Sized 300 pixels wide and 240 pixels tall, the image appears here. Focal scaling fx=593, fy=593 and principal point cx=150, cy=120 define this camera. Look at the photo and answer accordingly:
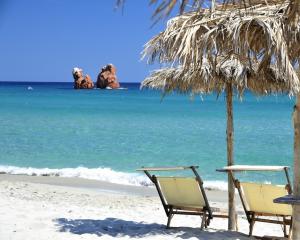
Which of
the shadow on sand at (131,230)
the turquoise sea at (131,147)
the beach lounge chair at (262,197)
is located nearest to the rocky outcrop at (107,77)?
the turquoise sea at (131,147)

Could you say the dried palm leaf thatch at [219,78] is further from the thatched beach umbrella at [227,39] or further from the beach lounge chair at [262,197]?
the thatched beach umbrella at [227,39]

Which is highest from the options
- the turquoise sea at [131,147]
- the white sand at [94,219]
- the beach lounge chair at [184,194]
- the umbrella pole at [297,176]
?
the umbrella pole at [297,176]

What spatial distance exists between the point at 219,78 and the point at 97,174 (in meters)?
7.61

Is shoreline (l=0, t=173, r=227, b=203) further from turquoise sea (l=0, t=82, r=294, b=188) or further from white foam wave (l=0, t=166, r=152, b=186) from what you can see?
turquoise sea (l=0, t=82, r=294, b=188)

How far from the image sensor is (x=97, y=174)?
13.1 meters

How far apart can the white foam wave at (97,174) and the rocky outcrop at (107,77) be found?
63320 mm

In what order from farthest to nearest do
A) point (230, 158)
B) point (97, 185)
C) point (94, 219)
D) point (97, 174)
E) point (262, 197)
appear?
point (97, 174) → point (97, 185) → point (94, 219) → point (230, 158) → point (262, 197)

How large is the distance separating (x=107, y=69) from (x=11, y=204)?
72106mm

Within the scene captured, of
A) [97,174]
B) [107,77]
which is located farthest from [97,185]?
[107,77]

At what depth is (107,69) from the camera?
78938 mm

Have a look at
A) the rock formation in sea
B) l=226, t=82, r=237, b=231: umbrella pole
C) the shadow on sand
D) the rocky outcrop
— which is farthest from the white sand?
the rock formation in sea

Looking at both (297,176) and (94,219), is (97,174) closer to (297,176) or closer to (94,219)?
(94,219)

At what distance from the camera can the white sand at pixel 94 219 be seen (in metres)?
5.74

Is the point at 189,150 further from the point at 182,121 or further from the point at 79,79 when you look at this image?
the point at 79,79
